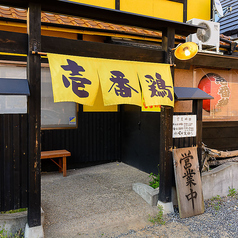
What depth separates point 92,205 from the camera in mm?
5086

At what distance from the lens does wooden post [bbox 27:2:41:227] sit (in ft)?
12.4

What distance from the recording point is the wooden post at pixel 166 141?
198 inches

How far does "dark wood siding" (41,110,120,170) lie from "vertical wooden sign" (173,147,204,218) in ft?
11.7

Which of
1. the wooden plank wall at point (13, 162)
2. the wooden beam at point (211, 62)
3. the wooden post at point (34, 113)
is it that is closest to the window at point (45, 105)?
the wooden plank wall at point (13, 162)

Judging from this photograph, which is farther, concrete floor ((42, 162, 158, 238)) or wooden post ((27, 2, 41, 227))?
concrete floor ((42, 162, 158, 238))

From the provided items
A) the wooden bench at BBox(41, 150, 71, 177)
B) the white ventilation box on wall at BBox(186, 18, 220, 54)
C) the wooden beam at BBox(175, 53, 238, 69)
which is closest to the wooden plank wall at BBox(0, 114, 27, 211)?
the wooden bench at BBox(41, 150, 71, 177)

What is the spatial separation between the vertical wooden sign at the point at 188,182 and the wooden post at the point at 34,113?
9.57ft

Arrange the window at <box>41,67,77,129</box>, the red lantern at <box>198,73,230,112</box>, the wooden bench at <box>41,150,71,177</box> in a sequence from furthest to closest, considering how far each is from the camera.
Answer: the window at <box>41,67,77,129</box> < the red lantern at <box>198,73,230,112</box> < the wooden bench at <box>41,150,71,177</box>

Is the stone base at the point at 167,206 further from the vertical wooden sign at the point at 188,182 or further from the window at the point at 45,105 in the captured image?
the window at the point at 45,105

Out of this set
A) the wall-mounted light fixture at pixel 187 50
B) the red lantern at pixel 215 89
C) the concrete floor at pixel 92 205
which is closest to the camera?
the concrete floor at pixel 92 205

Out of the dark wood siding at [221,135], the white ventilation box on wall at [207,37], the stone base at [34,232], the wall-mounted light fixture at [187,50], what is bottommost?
the stone base at [34,232]

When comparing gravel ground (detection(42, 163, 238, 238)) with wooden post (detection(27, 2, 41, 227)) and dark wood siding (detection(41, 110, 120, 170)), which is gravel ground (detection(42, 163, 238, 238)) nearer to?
wooden post (detection(27, 2, 41, 227))

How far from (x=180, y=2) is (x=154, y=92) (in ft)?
19.9

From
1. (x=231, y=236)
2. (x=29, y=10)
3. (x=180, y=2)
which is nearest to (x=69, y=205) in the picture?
(x=231, y=236)
